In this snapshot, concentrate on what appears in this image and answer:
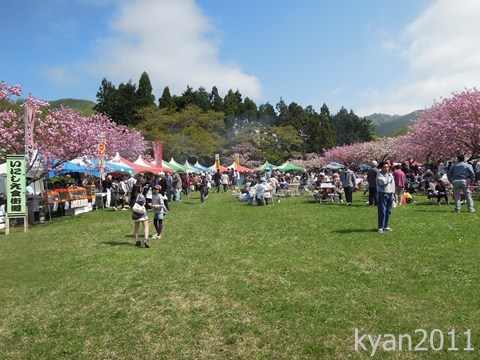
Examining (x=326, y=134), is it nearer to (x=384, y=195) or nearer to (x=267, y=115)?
(x=267, y=115)

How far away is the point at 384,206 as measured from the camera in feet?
27.5

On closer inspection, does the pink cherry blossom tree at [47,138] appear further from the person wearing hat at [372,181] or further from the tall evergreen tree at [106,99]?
the tall evergreen tree at [106,99]

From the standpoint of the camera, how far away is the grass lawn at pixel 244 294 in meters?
3.81

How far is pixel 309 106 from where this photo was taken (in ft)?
257

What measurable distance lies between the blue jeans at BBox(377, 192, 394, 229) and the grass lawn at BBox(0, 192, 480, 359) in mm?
397

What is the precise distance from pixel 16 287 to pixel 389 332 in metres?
5.75

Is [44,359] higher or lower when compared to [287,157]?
lower

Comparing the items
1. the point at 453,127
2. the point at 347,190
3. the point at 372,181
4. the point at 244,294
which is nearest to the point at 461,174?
the point at 372,181

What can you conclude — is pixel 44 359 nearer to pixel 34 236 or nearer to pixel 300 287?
pixel 300 287

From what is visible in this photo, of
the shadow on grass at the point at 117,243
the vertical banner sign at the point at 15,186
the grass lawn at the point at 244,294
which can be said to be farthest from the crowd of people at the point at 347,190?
the vertical banner sign at the point at 15,186

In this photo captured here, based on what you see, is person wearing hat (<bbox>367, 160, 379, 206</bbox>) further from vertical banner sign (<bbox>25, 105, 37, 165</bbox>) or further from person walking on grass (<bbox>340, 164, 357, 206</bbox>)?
vertical banner sign (<bbox>25, 105, 37, 165</bbox>)

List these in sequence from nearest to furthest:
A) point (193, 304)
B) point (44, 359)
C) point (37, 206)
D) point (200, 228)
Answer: point (44, 359) → point (193, 304) → point (200, 228) → point (37, 206)

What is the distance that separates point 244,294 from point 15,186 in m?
9.58

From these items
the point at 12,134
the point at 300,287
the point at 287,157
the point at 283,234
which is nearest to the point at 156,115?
the point at 287,157
